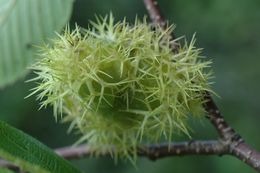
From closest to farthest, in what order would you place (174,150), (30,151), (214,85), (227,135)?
1. (30,151)
2. (227,135)
3. (174,150)
4. (214,85)

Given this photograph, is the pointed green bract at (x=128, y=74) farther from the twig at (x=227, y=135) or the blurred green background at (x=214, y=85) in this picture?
the blurred green background at (x=214, y=85)

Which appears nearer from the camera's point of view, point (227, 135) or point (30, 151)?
point (30, 151)

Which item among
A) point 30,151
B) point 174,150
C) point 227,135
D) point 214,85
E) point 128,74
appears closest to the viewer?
point 30,151

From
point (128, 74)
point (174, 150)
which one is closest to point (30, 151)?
point (128, 74)

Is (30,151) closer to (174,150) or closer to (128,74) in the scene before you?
(128,74)

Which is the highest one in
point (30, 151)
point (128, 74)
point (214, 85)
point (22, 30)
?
point (214, 85)

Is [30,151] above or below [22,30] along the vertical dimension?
below

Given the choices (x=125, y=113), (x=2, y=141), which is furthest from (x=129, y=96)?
(x=2, y=141)
